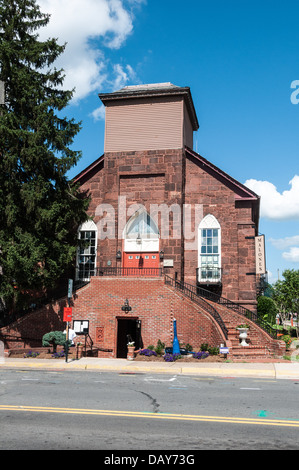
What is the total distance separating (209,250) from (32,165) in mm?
11063

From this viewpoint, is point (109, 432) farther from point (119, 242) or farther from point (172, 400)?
point (119, 242)

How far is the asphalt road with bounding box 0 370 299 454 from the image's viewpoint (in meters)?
6.70

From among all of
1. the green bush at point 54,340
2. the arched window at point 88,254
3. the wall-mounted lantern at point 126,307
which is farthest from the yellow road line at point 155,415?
the arched window at point 88,254

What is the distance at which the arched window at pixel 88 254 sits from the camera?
88.3ft

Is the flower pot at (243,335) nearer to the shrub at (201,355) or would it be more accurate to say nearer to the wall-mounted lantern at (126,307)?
the shrub at (201,355)

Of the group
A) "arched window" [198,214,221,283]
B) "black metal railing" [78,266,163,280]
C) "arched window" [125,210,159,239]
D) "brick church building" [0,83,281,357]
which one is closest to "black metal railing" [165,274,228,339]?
"brick church building" [0,83,281,357]

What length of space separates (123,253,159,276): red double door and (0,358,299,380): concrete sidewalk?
695 cm

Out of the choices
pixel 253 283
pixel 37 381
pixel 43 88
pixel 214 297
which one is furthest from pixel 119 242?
pixel 37 381

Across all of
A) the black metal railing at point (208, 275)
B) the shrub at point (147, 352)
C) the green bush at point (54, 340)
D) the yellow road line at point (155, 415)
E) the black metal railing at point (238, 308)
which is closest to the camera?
the yellow road line at point (155, 415)

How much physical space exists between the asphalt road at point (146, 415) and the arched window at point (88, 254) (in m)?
13.2

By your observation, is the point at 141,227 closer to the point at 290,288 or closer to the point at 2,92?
the point at 2,92

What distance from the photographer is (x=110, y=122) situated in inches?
1108

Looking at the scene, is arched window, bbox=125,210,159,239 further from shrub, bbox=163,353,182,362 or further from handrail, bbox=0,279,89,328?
shrub, bbox=163,353,182,362

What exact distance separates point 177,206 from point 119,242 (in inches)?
163
